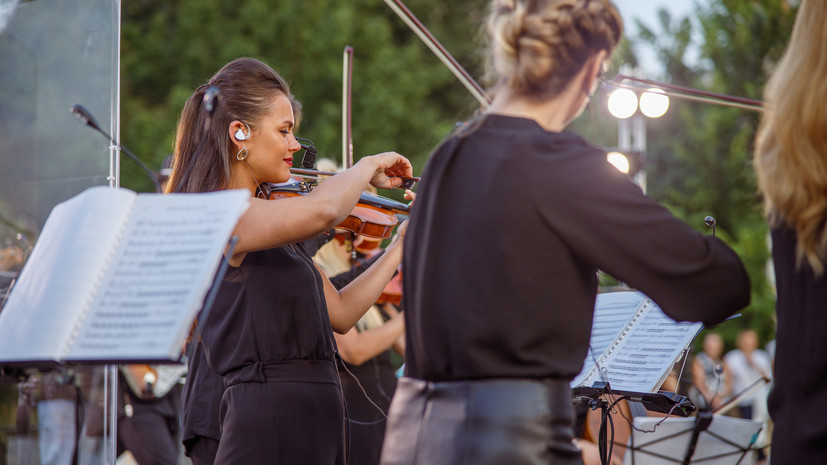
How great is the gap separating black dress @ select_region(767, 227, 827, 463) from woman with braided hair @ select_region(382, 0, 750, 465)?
0.29 feet

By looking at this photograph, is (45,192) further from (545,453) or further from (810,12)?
(810,12)

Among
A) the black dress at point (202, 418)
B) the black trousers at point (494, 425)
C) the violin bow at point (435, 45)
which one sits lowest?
the black dress at point (202, 418)

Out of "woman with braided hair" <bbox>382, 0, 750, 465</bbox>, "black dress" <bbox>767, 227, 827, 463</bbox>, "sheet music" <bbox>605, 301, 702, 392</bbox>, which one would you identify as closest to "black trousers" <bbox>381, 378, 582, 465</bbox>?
"woman with braided hair" <bbox>382, 0, 750, 465</bbox>

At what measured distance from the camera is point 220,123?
8.53 ft

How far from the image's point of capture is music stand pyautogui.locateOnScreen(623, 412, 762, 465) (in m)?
3.77

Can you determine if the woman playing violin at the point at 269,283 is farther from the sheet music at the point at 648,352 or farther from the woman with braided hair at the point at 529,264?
the sheet music at the point at 648,352

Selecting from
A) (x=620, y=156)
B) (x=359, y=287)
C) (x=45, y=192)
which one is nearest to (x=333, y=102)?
(x=620, y=156)

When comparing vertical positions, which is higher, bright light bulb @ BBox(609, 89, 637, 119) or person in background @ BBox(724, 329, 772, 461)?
bright light bulb @ BBox(609, 89, 637, 119)

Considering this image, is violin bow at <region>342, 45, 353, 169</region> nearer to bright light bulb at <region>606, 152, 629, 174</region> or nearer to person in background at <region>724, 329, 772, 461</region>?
bright light bulb at <region>606, 152, 629, 174</region>

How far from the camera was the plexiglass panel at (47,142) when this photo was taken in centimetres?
369

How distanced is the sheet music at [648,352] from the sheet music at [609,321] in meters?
0.04

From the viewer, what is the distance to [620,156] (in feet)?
25.9

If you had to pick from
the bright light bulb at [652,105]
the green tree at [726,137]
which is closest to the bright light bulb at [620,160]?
the bright light bulb at [652,105]

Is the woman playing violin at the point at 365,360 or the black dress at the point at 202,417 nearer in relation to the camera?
the black dress at the point at 202,417
